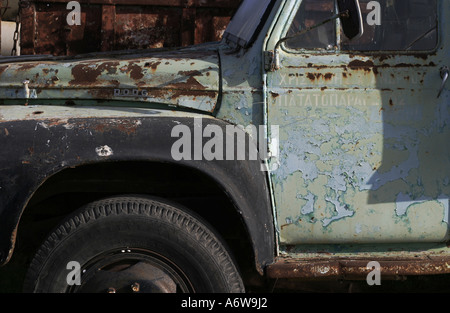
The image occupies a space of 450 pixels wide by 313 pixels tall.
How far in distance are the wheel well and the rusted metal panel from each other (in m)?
2.10

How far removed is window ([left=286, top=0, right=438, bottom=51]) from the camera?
2945 mm

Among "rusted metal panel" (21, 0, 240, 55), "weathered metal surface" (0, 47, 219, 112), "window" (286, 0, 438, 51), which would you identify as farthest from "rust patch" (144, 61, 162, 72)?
"rusted metal panel" (21, 0, 240, 55)

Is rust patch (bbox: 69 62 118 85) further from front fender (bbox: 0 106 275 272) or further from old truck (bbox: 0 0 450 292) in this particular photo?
front fender (bbox: 0 106 275 272)

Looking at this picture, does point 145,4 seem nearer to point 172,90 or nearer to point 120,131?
point 172,90

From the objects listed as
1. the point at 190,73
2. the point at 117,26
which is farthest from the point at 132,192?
the point at 117,26

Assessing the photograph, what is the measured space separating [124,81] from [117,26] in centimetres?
213

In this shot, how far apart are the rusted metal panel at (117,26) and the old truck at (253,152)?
190 cm

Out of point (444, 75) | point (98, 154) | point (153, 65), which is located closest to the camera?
point (98, 154)

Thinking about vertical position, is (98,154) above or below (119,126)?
below

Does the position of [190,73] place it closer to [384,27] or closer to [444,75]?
[384,27]

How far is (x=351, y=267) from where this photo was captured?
9.18 feet

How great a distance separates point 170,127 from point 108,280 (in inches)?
28.6

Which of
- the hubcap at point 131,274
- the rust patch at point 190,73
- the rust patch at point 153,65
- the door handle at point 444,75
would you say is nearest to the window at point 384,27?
the door handle at point 444,75
